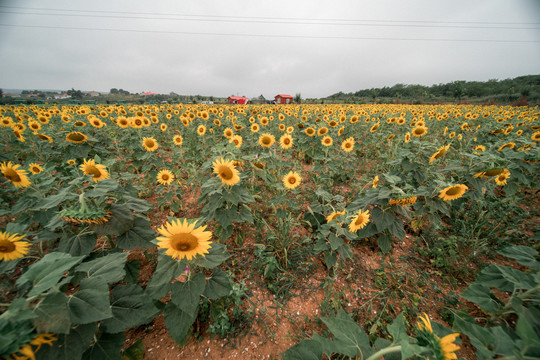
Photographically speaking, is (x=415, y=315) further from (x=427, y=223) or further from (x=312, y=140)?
(x=312, y=140)

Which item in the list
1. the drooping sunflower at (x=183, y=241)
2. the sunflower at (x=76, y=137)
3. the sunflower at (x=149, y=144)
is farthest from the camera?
the sunflower at (x=149, y=144)

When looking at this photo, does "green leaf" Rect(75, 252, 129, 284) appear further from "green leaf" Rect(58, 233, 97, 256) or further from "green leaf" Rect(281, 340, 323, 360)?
"green leaf" Rect(281, 340, 323, 360)

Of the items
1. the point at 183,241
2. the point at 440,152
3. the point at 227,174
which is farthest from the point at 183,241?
the point at 440,152

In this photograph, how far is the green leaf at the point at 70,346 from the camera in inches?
35.4

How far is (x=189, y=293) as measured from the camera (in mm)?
1277

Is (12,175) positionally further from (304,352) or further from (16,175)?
(304,352)

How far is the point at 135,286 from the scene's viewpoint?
1.34 meters

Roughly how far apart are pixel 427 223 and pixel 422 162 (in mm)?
1098

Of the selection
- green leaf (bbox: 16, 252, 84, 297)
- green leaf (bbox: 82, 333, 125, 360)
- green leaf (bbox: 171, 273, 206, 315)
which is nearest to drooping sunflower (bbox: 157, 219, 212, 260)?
green leaf (bbox: 171, 273, 206, 315)

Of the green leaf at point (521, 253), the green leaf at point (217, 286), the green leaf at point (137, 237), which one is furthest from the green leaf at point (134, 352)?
the green leaf at point (521, 253)

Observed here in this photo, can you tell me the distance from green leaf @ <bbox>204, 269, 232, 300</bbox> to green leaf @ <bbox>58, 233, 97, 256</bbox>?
108cm

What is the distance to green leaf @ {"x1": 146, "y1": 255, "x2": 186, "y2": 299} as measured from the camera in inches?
48.7

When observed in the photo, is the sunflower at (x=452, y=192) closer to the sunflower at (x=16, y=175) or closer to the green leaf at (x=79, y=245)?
the green leaf at (x=79, y=245)

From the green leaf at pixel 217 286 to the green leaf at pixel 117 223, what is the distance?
89cm
